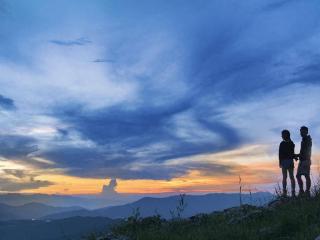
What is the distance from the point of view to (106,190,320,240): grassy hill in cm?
1183

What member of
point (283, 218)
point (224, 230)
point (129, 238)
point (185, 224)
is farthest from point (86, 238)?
point (283, 218)

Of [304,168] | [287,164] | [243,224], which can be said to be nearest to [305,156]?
[304,168]

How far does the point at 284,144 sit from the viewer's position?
17312mm

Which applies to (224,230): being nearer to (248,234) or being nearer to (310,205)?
(248,234)

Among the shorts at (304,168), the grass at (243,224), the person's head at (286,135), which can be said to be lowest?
the grass at (243,224)

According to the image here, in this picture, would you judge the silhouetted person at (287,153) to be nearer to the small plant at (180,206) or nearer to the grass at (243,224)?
the grass at (243,224)

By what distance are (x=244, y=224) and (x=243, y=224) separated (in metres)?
0.10

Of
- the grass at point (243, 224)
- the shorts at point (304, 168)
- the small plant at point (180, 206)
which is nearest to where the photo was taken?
the grass at point (243, 224)

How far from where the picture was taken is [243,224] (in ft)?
44.4

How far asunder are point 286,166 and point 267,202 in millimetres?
1527

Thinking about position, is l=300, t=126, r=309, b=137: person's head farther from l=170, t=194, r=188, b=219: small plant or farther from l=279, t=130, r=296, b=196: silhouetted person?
l=170, t=194, r=188, b=219: small plant

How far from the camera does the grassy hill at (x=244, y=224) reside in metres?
11.8

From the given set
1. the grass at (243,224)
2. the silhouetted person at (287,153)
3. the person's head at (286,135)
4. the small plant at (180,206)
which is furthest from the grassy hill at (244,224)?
the person's head at (286,135)

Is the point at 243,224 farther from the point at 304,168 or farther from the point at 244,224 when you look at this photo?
the point at 304,168
